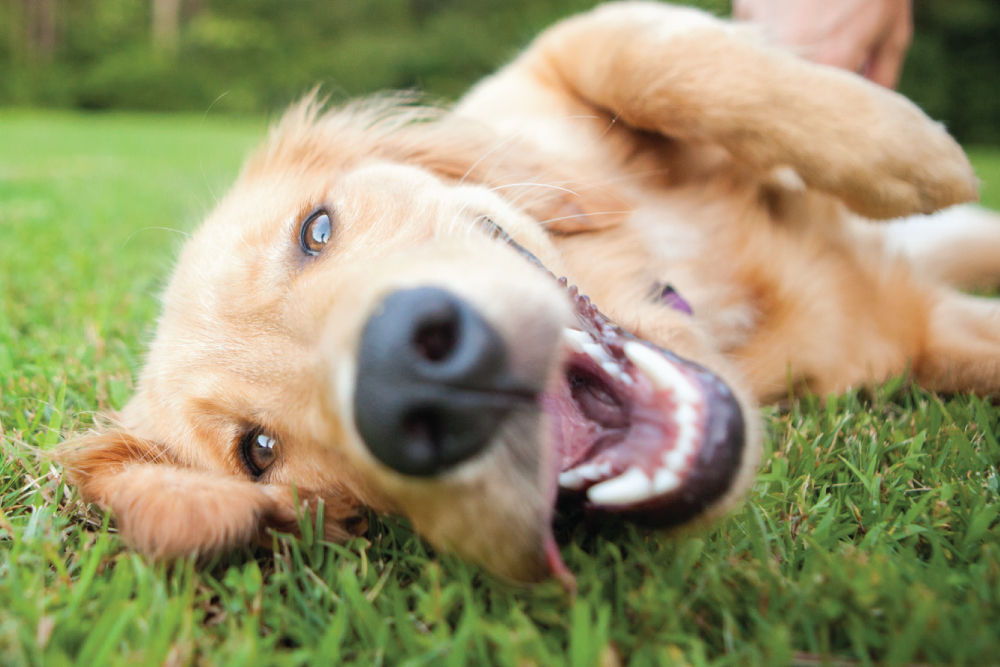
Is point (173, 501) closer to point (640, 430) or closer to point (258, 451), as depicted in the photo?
point (258, 451)

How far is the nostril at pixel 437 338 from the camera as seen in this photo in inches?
46.1

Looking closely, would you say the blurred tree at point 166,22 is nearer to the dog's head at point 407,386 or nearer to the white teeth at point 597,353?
the dog's head at point 407,386

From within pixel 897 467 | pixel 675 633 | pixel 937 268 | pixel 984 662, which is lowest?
pixel 937 268

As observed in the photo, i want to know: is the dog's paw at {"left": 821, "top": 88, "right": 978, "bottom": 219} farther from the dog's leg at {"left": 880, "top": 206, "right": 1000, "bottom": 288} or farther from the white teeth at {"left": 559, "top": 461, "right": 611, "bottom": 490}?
the dog's leg at {"left": 880, "top": 206, "right": 1000, "bottom": 288}

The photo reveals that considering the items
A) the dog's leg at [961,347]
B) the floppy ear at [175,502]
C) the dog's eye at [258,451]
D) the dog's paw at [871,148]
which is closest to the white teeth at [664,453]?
the floppy ear at [175,502]

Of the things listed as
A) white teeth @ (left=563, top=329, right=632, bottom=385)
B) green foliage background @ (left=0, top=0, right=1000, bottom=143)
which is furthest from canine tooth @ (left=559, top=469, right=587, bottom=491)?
green foliage background @ (left=0, top=0, right=1000, bottom=143)

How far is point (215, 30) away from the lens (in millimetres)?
29469

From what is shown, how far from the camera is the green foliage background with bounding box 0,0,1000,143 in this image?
25797 mm

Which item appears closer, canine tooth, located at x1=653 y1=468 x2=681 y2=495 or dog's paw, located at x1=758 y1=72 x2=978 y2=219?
canine tooth, located at x1=653 y1=468 x2=681 y2=495

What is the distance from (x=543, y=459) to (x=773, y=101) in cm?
152

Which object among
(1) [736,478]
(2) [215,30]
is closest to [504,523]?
(1) [736,478]

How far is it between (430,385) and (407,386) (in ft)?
0.12

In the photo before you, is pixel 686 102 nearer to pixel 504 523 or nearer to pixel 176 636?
pixel 504 523

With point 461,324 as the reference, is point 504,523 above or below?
below
